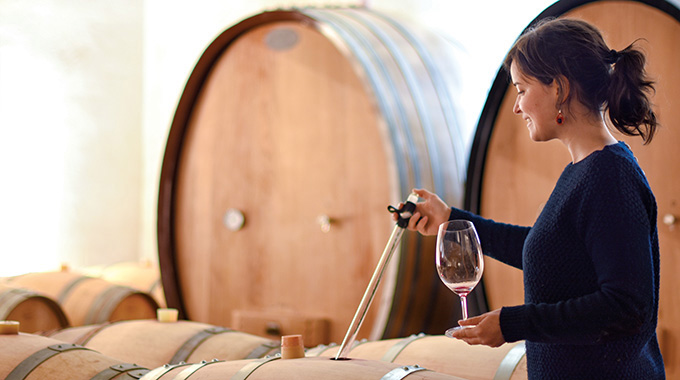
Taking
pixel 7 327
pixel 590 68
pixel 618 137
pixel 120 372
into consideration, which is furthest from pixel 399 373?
pixel 7 327

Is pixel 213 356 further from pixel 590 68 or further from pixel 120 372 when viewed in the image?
pixel 590 68

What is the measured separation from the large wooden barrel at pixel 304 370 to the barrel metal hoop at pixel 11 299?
1372mm

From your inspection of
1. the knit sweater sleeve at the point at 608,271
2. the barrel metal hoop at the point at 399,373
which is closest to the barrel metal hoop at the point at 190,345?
the barrel metal hoop at the point at 399,373

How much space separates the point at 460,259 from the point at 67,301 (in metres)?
2.58

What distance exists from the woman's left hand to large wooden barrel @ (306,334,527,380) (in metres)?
0.65

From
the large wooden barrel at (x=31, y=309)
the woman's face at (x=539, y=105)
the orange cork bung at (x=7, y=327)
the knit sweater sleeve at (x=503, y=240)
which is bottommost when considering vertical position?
the large wooden barrel at (x=31, y=309)

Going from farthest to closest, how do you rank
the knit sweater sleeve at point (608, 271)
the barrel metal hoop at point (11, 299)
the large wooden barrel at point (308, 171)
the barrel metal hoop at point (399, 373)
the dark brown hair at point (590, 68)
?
the barrel metal hoop at point (11, 299) → the large wooden barrel at point (308, 171) → the barrel metal hoop at point (399, 373) → the dark brown hair at point (590, 68) → the knit sweater sleeve at point (608, 271)

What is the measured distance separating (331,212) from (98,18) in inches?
131

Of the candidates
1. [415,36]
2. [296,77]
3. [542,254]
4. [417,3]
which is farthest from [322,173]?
[542,254]

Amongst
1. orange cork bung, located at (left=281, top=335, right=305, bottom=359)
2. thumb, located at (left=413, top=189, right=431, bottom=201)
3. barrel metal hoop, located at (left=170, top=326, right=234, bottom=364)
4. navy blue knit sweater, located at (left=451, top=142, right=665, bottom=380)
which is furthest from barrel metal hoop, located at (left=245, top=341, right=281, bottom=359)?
navy blue knit sweater, located at (left=451, top=142, right=665, bottom=380)

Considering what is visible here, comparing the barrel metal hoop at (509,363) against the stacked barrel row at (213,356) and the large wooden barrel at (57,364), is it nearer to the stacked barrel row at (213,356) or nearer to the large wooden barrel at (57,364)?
the stacked barrel row at (213,356)

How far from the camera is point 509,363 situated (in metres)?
1.78

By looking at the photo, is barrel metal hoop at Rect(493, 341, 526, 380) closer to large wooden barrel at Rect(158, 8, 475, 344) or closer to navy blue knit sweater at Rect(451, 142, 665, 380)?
navy blue knit sweater at Rect(451, 142, 665, 380)

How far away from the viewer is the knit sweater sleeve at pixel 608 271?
1062 mm
